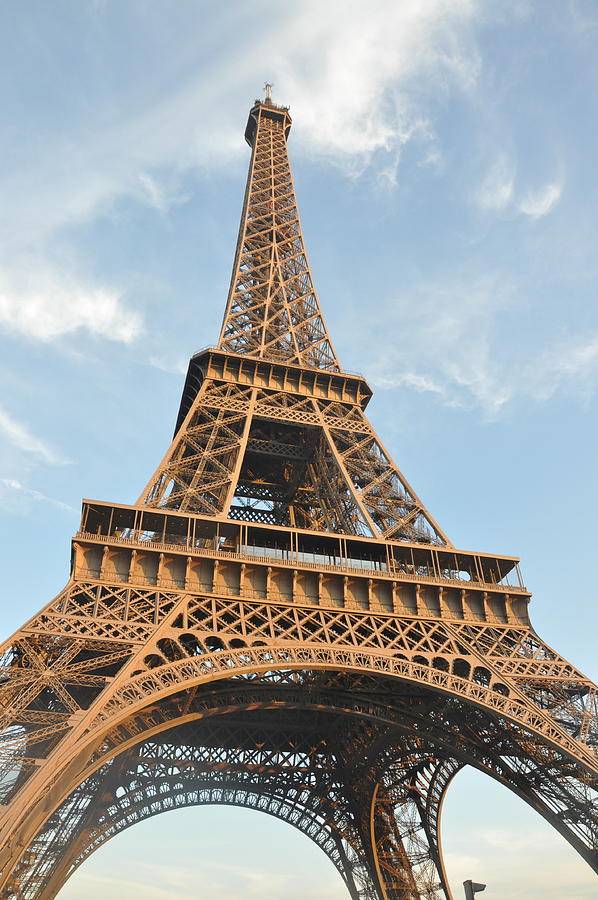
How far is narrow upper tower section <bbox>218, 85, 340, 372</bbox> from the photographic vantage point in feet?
120

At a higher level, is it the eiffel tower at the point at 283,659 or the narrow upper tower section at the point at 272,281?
the narrow upper tower section at the point at 272,281

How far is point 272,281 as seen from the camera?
40.0 m

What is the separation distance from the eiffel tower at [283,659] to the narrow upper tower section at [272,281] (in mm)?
251

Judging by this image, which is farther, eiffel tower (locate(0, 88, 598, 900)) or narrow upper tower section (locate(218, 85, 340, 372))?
narrow upper tower section (locate(218, 85, 340, 372))

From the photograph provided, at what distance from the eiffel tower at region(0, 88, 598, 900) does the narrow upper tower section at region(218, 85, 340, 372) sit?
0.82 ft

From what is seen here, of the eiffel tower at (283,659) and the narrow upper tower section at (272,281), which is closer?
the eiffel tower at (283,659)

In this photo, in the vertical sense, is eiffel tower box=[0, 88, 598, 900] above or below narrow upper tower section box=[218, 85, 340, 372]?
below

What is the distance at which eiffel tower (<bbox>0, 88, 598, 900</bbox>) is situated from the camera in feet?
64.2

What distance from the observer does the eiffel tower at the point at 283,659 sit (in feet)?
64.2

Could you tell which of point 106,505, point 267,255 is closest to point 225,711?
point 106,505

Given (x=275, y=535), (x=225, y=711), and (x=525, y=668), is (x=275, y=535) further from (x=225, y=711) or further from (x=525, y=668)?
(x=525, y=668)

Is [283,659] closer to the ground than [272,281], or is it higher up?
closer to the ground

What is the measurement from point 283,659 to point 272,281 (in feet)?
80.1

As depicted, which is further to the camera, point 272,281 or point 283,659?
point 272,281
